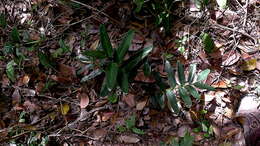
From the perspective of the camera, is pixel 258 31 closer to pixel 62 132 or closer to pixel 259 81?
pixel 259 81

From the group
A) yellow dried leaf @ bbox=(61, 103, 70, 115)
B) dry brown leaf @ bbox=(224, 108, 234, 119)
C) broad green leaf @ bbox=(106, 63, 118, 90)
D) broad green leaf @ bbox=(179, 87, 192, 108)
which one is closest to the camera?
broad green leaf @ bbox=(106, 63, 118, 90)

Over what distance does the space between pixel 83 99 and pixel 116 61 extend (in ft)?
1.30

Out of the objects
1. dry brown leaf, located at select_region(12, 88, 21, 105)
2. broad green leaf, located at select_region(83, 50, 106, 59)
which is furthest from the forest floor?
broad green leaf, located at select_region(83, 50, 106, 59)

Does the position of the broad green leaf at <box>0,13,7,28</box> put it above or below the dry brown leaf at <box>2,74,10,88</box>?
above

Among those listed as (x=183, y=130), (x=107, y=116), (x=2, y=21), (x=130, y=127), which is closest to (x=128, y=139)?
(x=130, y=127)

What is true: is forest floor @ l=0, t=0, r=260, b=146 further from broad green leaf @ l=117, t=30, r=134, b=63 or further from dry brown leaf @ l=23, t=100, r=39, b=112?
broad green leaf @ l=117, t=30, r=134, b=63

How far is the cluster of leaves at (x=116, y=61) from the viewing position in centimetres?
138

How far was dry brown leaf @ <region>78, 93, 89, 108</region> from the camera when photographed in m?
1.70

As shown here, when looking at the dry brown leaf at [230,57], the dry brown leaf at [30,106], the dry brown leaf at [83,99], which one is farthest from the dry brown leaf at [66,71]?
the dry brown leaf at [230,57]

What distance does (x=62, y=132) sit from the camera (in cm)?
169

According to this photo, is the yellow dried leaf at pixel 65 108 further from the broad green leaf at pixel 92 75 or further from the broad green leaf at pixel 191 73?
the broad green leaf at pixel 191 73

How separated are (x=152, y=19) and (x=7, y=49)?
78 cm

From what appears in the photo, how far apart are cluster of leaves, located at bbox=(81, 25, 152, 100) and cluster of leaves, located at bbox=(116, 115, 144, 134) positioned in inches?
9.4

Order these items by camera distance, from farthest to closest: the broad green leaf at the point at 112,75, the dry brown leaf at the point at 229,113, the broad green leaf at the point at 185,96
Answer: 1. the dry brown leaf at the point at 229,113
2. the broad green leaf at the point at 185,96
3. the broad green leaf at the point at 112,75
